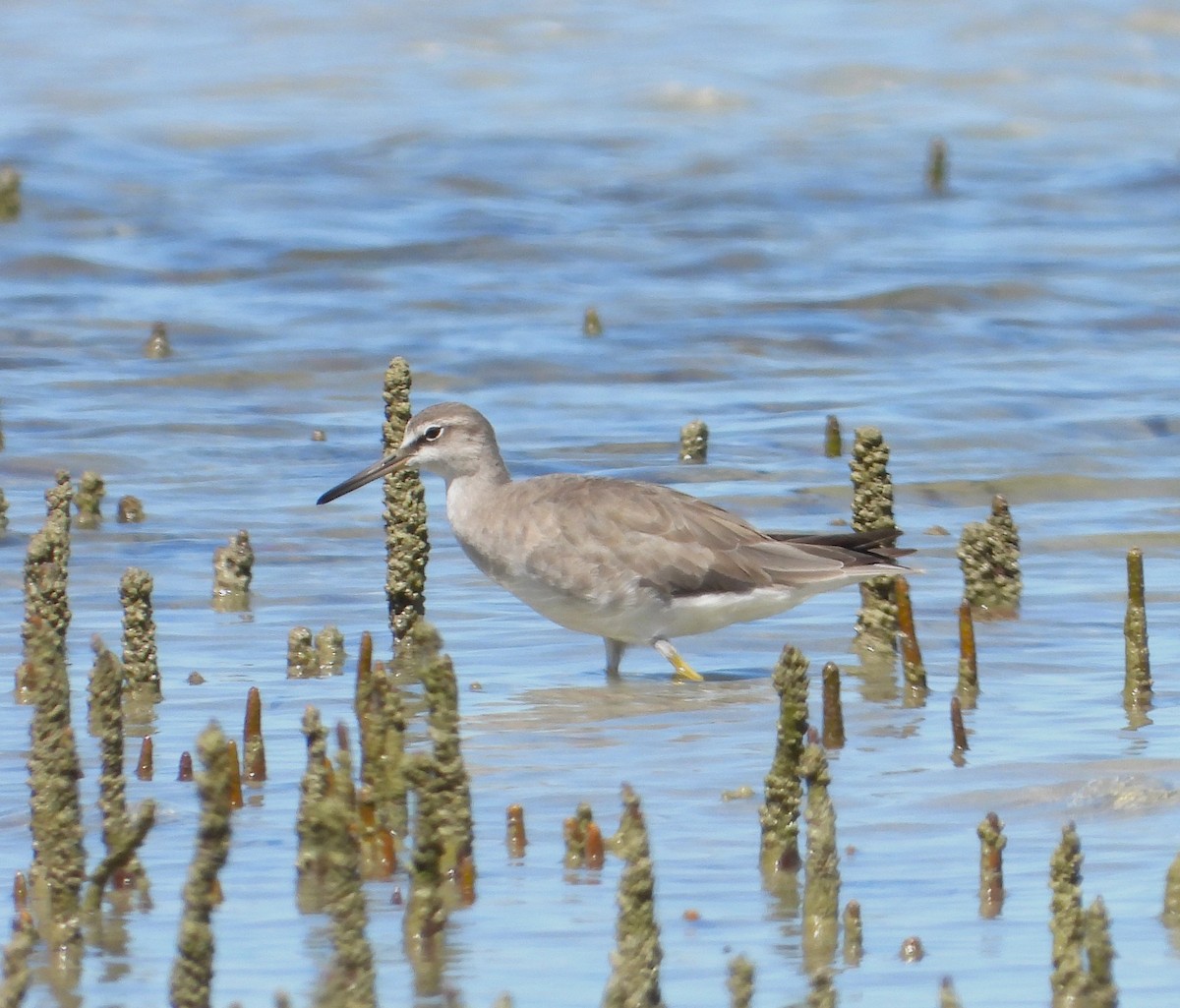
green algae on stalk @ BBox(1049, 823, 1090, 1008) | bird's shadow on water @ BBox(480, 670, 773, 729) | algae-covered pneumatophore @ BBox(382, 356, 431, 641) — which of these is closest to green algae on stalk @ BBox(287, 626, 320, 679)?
algae-covered pneumatophore @ BBox(382, 356, 431, 641)

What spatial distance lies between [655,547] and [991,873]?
147 inches

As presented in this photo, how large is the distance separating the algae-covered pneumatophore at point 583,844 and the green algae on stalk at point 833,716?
1.34m

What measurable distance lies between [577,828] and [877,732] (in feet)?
6.37

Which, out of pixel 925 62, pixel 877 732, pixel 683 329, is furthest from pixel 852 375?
pixel 925 62

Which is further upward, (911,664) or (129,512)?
(129,512)

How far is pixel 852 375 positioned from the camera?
15.9m

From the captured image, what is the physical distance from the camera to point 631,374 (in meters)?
16.0

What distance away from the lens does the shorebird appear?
888 centimetres

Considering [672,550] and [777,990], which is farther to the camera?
[672,550]

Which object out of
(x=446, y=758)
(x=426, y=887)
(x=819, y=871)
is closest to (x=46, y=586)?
(x=446, y=758)

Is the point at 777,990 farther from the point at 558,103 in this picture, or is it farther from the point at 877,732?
the point at 558,103

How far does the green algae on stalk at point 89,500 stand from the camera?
11.4 metres

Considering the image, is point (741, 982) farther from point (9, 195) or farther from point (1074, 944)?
point (9, 195)

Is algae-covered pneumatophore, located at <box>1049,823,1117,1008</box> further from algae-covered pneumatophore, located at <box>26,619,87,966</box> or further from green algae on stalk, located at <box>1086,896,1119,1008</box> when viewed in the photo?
algae-covered pneumatophore, located at <box>26,619,87,966</box>
